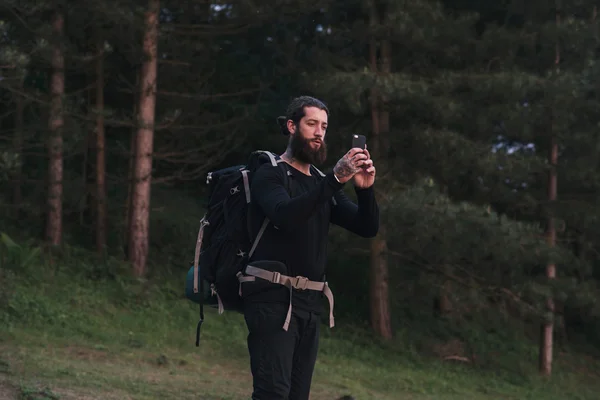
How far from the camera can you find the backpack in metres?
4.29

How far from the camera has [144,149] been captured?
1678 centimetres

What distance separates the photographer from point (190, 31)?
17.3m

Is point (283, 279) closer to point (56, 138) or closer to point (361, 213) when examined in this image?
point (361, 213)

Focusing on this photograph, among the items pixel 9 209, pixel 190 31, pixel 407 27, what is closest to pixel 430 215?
pixel 407 27

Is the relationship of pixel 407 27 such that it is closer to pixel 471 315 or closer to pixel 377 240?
pixel 377 240

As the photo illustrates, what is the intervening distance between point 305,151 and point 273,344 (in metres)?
1.00

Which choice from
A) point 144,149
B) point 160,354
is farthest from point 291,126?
point 144,149

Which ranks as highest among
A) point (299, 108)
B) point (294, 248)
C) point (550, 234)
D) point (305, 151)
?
point (299, 108)

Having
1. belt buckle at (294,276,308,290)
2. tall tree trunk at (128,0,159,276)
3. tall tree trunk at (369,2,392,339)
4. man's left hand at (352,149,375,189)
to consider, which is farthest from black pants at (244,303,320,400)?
tall tree trunk at (128,0,159,276)

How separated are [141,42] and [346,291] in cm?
751

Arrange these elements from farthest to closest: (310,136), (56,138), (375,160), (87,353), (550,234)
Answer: (550,234) < (375,160) < (56,138) < (87,353) < (310,136)

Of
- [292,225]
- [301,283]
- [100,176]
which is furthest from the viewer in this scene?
[100,176]

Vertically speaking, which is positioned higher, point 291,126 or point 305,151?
A: point 291,126

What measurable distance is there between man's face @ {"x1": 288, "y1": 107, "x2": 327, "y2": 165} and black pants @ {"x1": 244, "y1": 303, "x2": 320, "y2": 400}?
782mm
